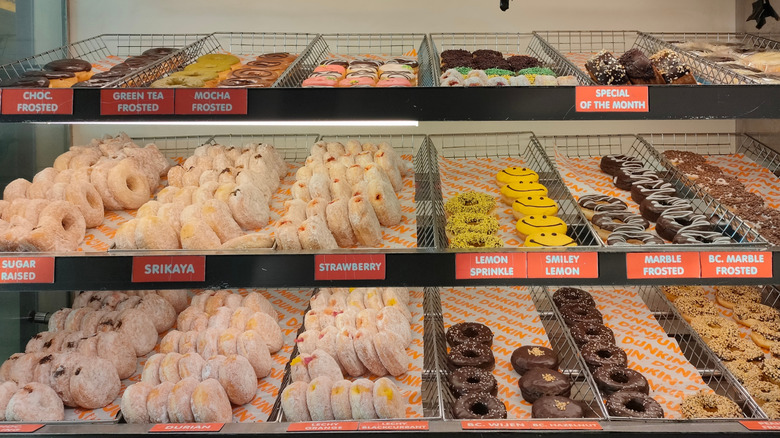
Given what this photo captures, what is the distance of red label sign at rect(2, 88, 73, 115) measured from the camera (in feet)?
6.40

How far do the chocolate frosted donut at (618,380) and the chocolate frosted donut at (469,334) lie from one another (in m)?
0.43

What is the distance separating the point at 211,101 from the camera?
194 centimetres

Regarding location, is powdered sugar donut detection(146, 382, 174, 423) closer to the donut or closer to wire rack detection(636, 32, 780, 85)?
the donut

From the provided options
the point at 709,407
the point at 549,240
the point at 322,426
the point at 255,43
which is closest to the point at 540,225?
the point at 549,240

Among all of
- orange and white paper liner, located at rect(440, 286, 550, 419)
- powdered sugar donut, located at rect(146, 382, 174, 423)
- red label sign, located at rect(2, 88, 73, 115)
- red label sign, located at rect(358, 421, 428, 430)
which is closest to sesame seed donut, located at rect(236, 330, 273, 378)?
powdered sugar donut, located at rect(146, 382, 174, 423)

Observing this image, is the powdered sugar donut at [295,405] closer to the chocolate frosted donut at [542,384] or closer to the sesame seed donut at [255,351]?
the sesame seed donut at [255,351]

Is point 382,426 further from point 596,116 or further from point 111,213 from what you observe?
point 111,213

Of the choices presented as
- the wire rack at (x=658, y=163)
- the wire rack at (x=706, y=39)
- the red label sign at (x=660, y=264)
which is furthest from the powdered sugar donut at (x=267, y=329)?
the wire rack at (x=706, y=39)

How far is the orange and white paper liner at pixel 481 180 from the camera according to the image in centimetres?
280

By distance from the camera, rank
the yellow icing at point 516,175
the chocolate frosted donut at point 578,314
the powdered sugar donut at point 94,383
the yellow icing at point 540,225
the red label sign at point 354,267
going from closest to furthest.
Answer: the red label sign at point 354,267 → the powdered sugar donut at point 94,383 → the yellow icing at point 540,225 → the chocolate frosted donut at point 578,314 → the yellow icing at point 516,175

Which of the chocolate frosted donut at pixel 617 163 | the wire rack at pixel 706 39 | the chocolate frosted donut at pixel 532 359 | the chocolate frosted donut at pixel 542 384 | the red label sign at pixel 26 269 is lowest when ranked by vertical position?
the chocolate frosted donut at pixel 542 384

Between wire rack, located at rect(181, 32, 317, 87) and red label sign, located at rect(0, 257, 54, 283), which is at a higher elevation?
wire rack, located at rect(181, 32, 317, 87)

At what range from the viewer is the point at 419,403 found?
95.0 inches

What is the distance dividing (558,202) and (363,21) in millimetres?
1221
